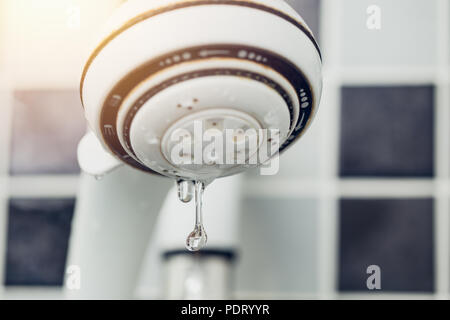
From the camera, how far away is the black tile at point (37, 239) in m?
0.58

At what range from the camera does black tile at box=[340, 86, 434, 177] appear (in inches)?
22.7

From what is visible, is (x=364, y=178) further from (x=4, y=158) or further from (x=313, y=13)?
(x=4, y=158)

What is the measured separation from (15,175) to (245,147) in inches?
19.3

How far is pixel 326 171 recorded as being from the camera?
22.7 inches

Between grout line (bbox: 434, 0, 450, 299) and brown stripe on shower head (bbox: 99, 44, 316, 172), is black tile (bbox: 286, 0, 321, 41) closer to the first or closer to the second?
grout line (bbox: 434, 0, 450, 299)

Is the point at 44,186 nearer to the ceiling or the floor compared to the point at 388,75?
nearer to the floor

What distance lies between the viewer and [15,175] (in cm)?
60

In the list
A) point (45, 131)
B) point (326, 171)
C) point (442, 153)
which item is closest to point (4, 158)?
point (45, 131)

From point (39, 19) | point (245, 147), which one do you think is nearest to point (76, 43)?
point (39, 19)

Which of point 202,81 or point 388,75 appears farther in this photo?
point 388,75

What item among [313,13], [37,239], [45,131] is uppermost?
[313,13]

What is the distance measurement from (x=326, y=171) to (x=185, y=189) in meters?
0.42
